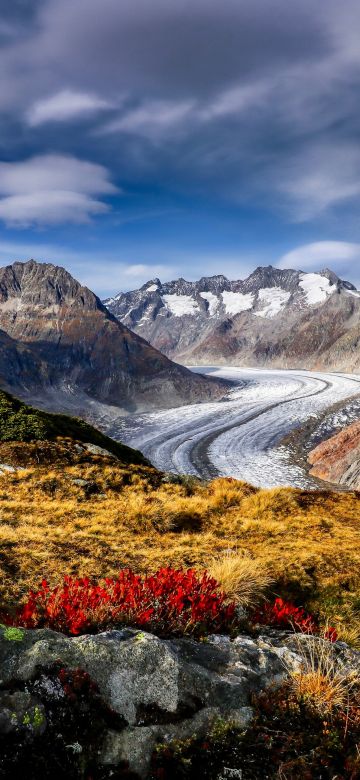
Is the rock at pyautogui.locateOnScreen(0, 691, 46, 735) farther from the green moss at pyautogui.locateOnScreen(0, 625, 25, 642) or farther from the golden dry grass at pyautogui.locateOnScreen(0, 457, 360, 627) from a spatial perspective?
the golden dry grass at pyautogui.locateOnScreen(0, 457, 360, 627)

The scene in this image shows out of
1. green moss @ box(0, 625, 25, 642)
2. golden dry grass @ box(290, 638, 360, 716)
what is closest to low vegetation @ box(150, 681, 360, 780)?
golden dry grass @ box(290, 638, 360, 716)

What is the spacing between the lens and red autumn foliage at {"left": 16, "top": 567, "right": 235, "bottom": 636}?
539cm

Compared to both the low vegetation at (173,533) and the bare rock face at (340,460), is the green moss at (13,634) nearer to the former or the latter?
the low vegetation at (173,533)

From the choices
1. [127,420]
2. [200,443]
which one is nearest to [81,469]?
[200,443]

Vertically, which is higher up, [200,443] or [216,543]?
[216,543]

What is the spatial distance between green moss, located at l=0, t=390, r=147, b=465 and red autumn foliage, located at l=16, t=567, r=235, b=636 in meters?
15.2

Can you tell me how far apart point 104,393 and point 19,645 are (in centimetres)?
19038

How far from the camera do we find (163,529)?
13.1m

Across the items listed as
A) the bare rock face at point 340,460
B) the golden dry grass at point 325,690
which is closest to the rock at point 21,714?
the golden dry grass at point 325,690

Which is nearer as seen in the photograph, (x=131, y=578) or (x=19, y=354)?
(x=131, y=578)

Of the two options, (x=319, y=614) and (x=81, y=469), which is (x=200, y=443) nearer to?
(x=81, y=469)

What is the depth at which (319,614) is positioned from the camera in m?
8.11

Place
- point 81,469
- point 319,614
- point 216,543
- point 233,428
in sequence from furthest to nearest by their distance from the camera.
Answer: point 233,428
point 81,469
point 216,543
point 319,614

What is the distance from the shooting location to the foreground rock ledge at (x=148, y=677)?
3.88 meters
